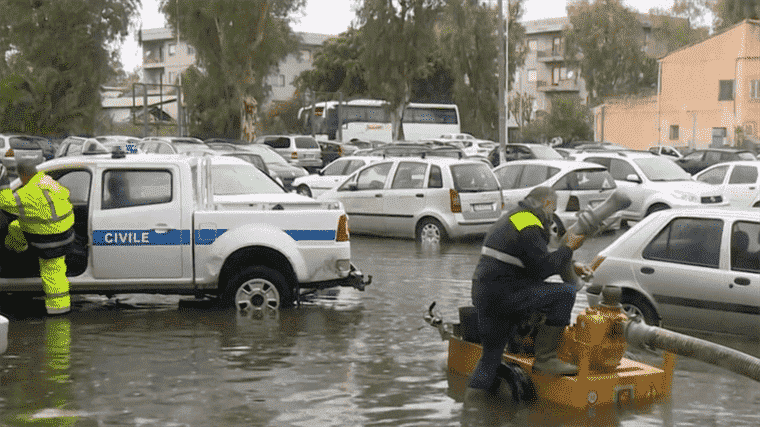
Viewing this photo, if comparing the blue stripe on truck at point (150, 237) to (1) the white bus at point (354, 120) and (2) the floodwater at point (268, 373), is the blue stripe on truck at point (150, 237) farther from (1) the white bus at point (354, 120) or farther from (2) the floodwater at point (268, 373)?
(1) the white bus at point (354, 120)

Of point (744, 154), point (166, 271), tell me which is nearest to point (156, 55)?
point (744, 154)

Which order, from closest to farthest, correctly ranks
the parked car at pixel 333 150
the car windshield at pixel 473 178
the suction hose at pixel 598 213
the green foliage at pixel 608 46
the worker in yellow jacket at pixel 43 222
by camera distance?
the suction hose at pixel 598 213 → the worker in yellow jacket at pixel 43 222 → the car windshield at pixel 473 178 → the parked car at pixel 333 150 → the green foliage at pixel 608 46

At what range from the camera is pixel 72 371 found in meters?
8.27

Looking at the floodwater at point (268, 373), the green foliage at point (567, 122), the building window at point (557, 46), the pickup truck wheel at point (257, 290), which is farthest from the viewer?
the building window at point (557, 46)

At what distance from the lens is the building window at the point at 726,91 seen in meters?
56.0

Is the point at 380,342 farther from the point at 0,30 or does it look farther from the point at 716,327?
the point at 0,30

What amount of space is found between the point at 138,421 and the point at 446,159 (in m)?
12.0

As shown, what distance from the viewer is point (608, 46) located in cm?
7244

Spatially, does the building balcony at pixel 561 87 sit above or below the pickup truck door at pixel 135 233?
above

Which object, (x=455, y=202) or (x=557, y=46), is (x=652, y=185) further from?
(x=557, y=46)

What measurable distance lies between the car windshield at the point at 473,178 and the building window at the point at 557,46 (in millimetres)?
73589

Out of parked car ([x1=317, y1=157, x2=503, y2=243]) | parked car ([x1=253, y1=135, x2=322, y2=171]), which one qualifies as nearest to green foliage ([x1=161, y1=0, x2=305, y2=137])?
parked car ([x1=253, y1=135, x2=322, y2=171])

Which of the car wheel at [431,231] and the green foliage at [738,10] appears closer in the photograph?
the car wheel at [431,231]

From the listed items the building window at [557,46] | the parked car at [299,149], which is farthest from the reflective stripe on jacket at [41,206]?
the building window at [557,46]
